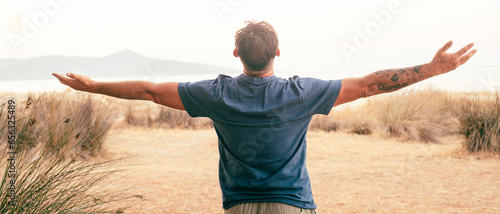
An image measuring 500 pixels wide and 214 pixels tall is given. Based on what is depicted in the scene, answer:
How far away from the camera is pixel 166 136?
38.8 feet

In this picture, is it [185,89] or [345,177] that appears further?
[345,177]

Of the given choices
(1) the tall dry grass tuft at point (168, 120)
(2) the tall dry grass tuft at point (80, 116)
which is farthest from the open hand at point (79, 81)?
(1) the tall dry grass tuft at point (168, 120)

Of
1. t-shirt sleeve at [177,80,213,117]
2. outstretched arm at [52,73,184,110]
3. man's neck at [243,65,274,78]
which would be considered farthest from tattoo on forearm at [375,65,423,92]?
outstretched arm at [52,73,184,110]

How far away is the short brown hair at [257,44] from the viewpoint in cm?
220

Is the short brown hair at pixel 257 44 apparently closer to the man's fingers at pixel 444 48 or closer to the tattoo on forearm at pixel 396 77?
the tattoo on forearm at pixel 396 77

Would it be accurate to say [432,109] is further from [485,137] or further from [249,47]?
[249,47]

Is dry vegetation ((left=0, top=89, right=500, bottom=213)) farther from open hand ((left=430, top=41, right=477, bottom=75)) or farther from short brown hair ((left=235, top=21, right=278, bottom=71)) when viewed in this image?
open hand ((left=430, top=41, right=477, bottom=75))

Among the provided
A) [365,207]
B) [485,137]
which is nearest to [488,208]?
[365,207]

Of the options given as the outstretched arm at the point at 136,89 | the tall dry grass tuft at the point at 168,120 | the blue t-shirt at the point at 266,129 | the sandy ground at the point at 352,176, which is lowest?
the sandy ground at the point at 352,176

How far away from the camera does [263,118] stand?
2.14 metres

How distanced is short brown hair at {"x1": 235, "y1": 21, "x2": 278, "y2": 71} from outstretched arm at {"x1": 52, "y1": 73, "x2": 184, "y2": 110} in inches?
15.6

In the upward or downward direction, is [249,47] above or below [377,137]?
above

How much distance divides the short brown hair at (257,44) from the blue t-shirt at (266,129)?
0.23 feet

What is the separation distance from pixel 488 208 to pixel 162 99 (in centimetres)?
464
